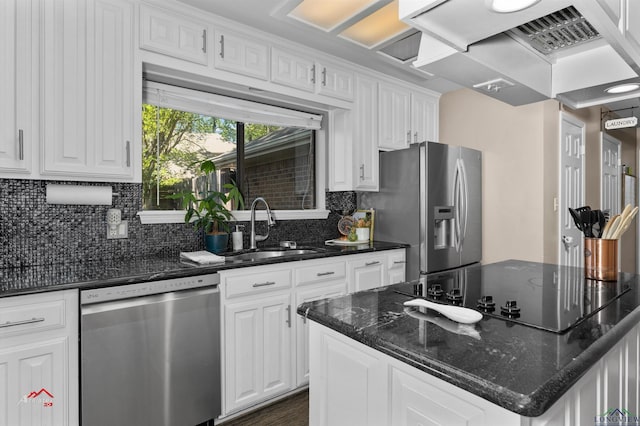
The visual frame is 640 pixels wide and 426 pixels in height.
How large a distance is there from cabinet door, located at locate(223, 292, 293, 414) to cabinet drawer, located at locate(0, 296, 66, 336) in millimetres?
809

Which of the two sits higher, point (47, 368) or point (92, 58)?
point (92, 58)

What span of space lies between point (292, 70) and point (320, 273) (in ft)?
5.03

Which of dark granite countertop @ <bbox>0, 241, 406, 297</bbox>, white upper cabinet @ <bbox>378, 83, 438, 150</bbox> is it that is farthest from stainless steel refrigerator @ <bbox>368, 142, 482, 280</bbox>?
dark granite countertop @ <bbox>0, 241, 406, 297</bbox>

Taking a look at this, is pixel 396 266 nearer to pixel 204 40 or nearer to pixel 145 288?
pixel 145 288

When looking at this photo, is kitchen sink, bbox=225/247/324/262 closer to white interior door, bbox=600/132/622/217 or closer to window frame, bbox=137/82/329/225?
window frame, bbox=137/82/329/225

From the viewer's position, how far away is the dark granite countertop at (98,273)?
1.60 m

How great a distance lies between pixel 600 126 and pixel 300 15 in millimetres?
4042

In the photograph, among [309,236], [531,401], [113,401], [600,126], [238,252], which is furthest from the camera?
[600,126]

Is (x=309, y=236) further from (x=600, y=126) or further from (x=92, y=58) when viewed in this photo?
(x=600, y=126)

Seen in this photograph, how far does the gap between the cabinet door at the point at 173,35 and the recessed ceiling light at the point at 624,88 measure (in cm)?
214

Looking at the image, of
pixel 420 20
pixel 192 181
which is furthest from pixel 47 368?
pixel 420 20

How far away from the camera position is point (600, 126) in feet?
14.5

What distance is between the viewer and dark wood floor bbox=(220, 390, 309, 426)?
2188 mm

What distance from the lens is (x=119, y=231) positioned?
2320mm
